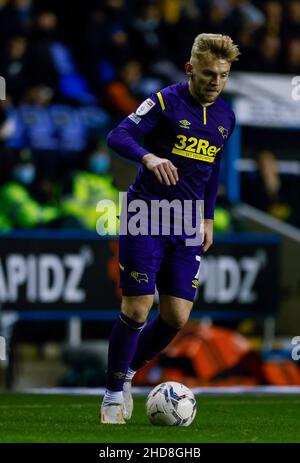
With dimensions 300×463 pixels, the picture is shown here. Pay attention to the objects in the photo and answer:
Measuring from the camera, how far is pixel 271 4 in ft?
58.0

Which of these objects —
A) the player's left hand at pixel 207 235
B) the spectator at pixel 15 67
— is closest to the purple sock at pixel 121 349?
the player's left hand at pixel 207 235

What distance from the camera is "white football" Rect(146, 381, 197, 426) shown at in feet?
23.7

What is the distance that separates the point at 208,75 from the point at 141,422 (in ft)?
6.56

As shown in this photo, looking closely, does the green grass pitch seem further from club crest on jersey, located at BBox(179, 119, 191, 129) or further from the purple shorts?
club crest on jersey, located at BBox(179, 119, 191, 129)

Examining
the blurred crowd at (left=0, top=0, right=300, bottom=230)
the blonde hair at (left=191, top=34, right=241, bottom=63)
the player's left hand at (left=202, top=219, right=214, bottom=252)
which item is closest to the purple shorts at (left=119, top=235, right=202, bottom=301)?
the player's left hand at (left=202, top=219, right=214, bottom=252)

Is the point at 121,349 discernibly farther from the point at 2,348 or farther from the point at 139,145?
the point at 2,348

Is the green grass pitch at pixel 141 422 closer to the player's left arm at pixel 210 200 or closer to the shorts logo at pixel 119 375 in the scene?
the shorts logo at pixel 119 375

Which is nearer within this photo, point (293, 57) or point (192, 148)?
point (192, 148)

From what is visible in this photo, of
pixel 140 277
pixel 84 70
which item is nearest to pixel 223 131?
pixel 140 277

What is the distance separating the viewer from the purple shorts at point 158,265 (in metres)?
7.18

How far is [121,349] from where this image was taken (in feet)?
23.8

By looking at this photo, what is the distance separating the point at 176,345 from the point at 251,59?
5394mm

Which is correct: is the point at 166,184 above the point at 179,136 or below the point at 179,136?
below

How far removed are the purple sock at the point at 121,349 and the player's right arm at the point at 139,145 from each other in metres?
0.83
